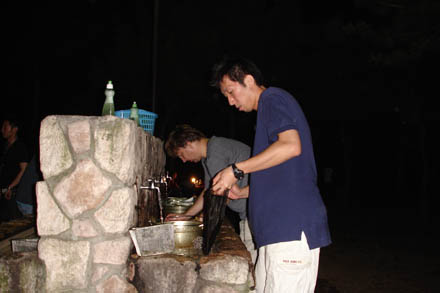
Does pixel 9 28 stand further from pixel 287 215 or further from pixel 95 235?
pixel 287 215

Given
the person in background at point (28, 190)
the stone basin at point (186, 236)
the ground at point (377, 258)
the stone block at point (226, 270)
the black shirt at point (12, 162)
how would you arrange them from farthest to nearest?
the black shirt at point (12, 162) < the ground at point (377, 258) < the person in background at point (28, 190) < the stone basin at point (186, 236) < the stone block at point (226, 270)

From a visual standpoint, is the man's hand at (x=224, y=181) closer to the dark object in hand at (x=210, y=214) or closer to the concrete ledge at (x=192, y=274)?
the dark object in hand at (x=210, y=214)

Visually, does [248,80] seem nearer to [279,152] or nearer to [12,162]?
[279,152]

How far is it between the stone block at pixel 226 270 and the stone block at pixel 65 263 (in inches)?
35.1

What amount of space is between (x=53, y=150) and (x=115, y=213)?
2.21 feet

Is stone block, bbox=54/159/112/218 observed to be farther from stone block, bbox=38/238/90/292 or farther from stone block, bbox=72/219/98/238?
stone block, bbox=38/238/90/292

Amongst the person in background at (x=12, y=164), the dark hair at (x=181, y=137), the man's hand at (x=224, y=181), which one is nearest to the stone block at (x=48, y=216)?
the man's hand at (x=224, y=181)

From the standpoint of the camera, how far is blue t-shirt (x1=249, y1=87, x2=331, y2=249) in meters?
2.05

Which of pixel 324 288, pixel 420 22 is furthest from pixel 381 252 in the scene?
→ pixel 420 22

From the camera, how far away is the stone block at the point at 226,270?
2.62 metres

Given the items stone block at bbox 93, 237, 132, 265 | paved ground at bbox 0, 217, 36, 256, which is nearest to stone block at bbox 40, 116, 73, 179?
stone block at bbox 93, 237, 132, 265

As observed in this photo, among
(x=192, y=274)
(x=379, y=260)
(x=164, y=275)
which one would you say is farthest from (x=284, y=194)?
(x=379, y=260)

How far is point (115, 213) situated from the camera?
259cm

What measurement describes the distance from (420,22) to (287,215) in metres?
8.78
